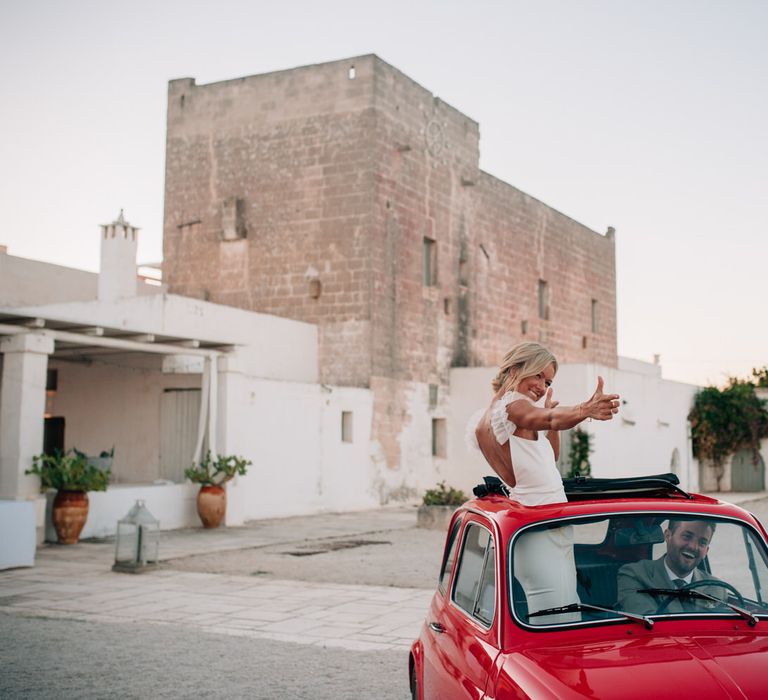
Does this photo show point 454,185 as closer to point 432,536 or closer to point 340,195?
point 340,195

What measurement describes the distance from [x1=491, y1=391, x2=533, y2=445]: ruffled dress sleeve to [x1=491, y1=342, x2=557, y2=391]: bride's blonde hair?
0.09 metres

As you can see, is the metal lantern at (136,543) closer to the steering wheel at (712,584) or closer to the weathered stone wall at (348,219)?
the steering wheel at (712,584)

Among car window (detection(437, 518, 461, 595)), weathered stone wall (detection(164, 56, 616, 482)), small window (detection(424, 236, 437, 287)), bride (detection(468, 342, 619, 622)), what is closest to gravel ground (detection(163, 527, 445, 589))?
car window (detection(437, 518, 461, 595))

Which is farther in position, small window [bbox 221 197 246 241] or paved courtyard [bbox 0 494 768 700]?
small window [bbox 221 197 246 241]

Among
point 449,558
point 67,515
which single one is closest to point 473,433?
point 449,558

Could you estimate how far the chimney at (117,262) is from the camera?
Answer: 20250mm

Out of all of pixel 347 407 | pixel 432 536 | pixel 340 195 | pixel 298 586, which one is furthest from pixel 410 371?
pixel 298 586

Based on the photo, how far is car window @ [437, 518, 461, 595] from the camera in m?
4.34

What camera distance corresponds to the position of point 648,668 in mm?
2906

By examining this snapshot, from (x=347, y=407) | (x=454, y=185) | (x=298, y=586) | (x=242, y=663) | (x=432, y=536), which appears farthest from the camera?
(x=454, y=185)

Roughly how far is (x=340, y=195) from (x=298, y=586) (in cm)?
1467

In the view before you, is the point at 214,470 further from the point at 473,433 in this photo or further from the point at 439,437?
the point at 473,433

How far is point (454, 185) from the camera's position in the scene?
26594 mm

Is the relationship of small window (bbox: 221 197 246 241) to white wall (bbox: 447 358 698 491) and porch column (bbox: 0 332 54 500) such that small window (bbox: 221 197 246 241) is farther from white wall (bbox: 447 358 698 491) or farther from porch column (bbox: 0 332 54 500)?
porch column (bbox: 0 332 54 500)
